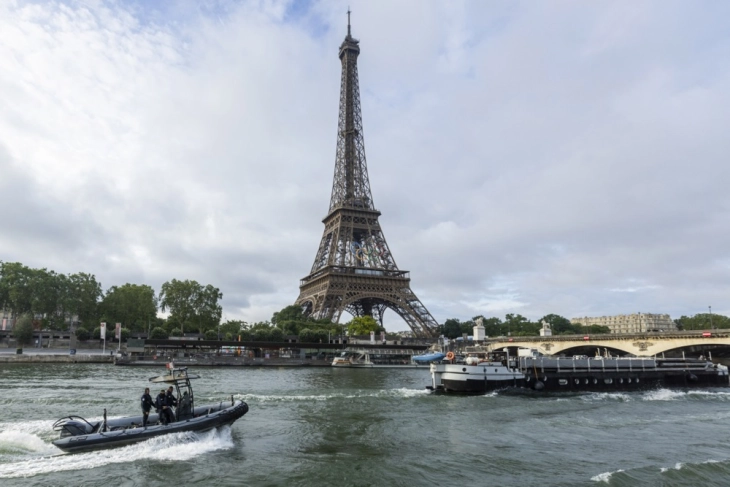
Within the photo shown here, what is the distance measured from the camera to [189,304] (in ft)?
359

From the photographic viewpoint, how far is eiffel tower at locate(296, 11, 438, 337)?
10794 centimetres

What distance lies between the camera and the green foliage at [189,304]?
356ft

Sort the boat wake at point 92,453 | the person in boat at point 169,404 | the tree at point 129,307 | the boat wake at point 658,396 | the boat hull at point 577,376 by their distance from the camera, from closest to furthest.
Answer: the boat wake at point 92,453 < the person in boat at point 169,404 < the boat wake at point 658,396 < the boat hull at point 577,376 < the tree at point 129,307

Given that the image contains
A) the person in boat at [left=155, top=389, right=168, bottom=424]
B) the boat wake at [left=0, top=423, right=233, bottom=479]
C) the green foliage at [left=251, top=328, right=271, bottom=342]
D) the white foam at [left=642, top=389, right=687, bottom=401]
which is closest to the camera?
the boat wake at [left=0, top=423, right=233, bottom=479]

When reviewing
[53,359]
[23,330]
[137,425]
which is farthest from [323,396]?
[23,330]

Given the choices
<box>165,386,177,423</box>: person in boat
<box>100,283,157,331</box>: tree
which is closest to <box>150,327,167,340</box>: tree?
<box>100,283,157,331</box>: tree

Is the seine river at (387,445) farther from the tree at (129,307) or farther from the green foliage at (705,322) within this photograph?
the green foliage at (705,322)

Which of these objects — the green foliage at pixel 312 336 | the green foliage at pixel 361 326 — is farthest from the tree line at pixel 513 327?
the green foliage at pixel 312 336

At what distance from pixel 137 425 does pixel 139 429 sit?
1.14 metres

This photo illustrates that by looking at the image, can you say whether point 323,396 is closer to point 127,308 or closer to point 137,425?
point 137,425

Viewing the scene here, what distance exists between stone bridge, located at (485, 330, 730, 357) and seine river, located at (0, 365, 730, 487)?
95.2 ft

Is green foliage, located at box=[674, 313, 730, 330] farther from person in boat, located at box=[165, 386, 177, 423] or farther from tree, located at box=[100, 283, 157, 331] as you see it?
person in boat, located at box=[165, 386, 177, 423]

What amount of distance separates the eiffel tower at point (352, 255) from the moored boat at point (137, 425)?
8017 cm

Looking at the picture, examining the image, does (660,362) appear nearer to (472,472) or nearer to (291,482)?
(472,472)
